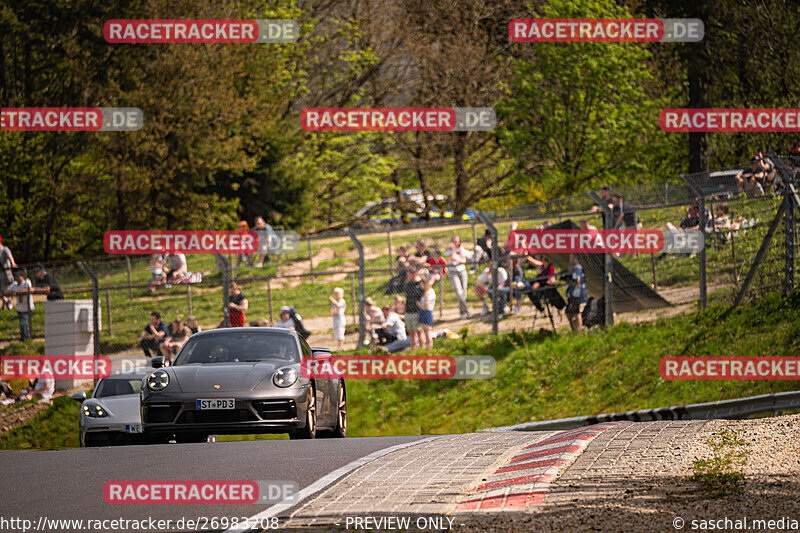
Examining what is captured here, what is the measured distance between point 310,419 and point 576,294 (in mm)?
9614

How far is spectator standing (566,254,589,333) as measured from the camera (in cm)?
2205

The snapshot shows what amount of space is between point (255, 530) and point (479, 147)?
160ft

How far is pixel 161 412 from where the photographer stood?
526 inches

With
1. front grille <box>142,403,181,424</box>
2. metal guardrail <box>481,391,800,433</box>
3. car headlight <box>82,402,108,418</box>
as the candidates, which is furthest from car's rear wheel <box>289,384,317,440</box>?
car headlight <box>82,402,108,418</box>

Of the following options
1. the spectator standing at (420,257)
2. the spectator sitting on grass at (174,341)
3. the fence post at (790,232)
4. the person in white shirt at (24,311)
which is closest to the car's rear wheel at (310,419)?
the fence post at (790,232)

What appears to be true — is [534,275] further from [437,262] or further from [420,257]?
[437,262]

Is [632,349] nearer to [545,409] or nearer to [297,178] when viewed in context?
[545,409]

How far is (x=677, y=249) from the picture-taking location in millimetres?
21750

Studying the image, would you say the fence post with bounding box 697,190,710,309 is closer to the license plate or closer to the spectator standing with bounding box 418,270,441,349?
the spectator standing with bounding box 418,270,441,349

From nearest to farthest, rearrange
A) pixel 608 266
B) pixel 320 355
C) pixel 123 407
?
pixel 320 355 < pixel 123 407 < pixel 608 266

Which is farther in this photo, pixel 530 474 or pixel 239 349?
pixel 239 349

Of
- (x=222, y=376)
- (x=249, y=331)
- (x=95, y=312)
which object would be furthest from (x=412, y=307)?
(x=222, y=376)

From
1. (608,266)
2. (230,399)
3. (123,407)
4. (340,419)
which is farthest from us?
(608,266)

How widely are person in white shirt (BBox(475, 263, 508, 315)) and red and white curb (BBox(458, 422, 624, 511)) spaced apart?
12.0 meters
